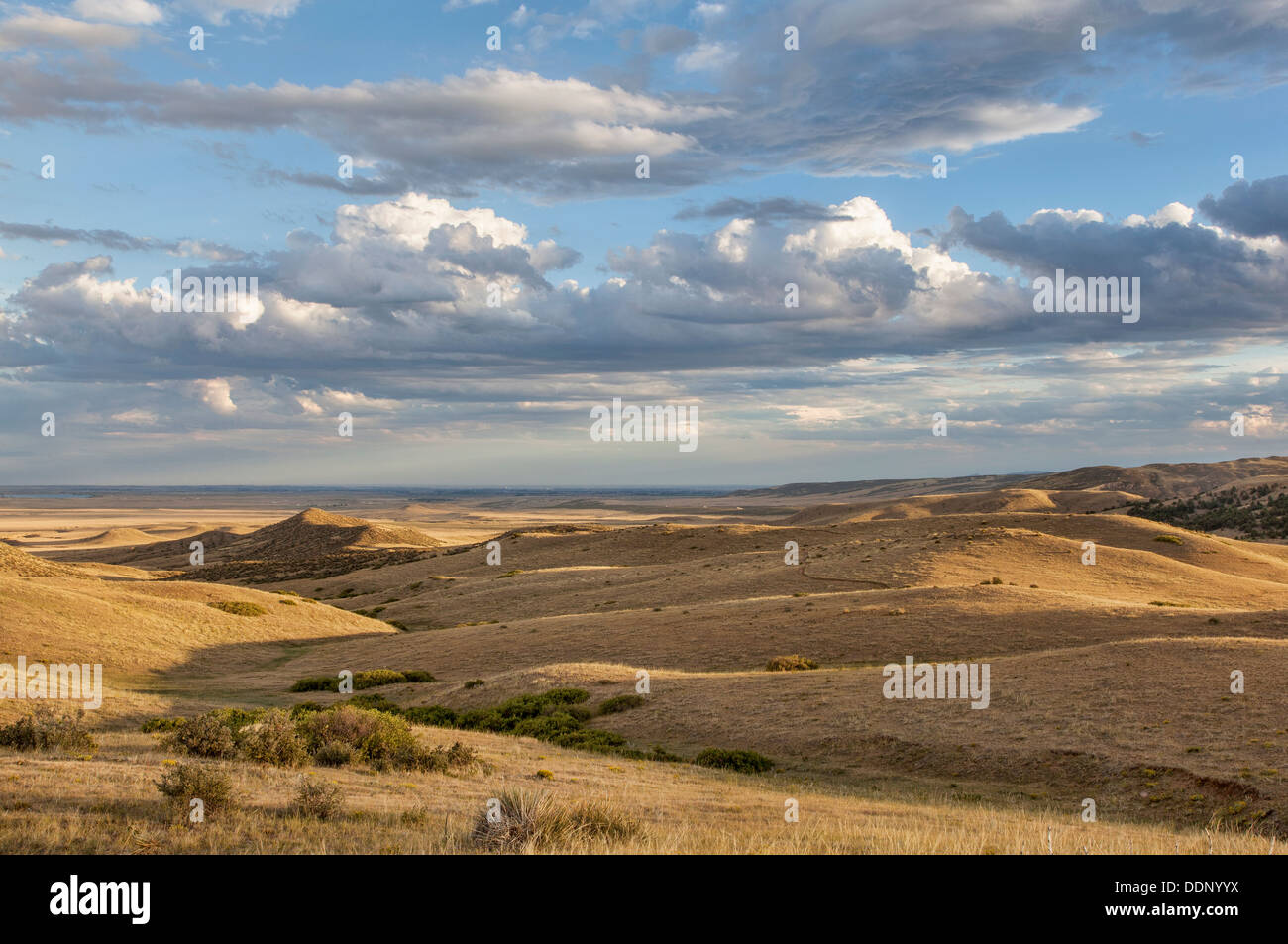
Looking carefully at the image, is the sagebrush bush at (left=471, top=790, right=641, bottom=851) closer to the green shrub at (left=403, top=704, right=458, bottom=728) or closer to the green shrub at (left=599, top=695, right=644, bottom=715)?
the green shrub at (left=599, top=695, right=644, bottom=715)

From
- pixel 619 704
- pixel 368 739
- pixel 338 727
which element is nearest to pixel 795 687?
pixel 619 704

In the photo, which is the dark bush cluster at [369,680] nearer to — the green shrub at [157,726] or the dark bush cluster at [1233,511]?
the green shrub at [157,726]

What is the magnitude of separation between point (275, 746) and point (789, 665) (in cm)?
2119

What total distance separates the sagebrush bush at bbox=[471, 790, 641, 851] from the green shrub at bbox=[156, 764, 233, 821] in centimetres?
401

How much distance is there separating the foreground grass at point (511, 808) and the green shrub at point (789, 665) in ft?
47.9

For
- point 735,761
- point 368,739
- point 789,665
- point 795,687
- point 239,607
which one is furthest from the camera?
point 239,607

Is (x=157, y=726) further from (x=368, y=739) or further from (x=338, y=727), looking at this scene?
(x=368, y=739)

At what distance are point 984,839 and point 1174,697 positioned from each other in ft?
48.3

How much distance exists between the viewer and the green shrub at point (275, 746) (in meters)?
17.1

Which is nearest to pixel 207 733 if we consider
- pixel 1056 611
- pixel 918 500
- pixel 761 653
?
pixel 761 653

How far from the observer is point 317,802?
12461 mm

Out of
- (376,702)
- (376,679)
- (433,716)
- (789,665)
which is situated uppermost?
(789,665)

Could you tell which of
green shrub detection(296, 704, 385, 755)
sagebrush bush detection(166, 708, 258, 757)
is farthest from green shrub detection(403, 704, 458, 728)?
sagebrush bush detection(166, 708, 258, 757)
